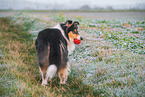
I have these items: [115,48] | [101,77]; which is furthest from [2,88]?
[115,48]

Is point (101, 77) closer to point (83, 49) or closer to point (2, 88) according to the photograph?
point (83, 49)

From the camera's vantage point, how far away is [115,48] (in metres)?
6.60

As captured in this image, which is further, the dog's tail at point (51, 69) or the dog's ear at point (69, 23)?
the dog's ear at point (69, 23)

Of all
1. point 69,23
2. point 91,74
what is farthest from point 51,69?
point 69,23

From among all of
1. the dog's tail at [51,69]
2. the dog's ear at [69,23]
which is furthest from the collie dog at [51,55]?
the dog's ear at [69,23]

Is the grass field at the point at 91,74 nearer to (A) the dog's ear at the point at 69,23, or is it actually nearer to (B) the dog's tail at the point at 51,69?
→ (B) the dog's tail at the point at 51,69

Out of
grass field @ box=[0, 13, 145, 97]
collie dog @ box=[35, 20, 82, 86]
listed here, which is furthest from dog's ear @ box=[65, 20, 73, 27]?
grass field @ box=[0, 13, 145, 97]

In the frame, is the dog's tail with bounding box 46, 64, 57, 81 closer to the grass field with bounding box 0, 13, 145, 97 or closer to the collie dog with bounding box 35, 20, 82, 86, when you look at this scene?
the collie dog with bounding box 35, 20, 82, 86

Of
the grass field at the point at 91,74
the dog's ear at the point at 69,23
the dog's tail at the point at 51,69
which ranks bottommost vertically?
the grass field at the point at 91,74

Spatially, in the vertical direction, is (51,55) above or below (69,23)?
below

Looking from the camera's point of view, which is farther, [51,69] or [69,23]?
[69,23]

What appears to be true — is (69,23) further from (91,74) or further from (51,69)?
(91,74)

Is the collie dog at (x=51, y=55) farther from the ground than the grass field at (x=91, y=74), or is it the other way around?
the collie dog at (x=51, y=55)

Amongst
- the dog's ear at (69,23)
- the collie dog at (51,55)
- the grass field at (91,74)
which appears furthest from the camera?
the dog's ear at (69,23)
